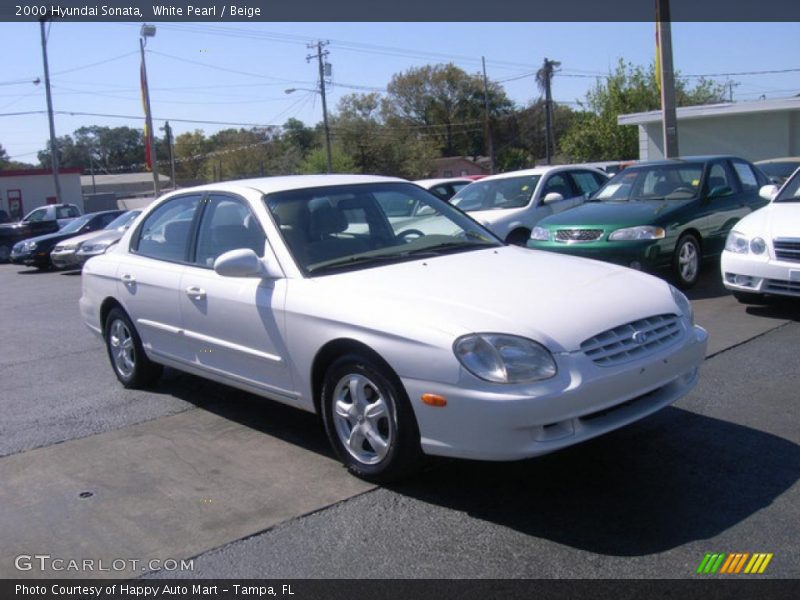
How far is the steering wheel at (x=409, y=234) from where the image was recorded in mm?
5223

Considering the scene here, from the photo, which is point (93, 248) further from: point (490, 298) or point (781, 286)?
point (490, 298)

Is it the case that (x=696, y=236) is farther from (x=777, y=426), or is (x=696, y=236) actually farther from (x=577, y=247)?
(x=777, y=426)

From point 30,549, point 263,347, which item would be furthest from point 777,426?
point 30,549

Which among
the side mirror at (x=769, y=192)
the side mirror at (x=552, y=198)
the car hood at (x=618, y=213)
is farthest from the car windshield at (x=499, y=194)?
the side mirror at (x=769, y=192)

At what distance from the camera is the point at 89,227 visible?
66.3ft

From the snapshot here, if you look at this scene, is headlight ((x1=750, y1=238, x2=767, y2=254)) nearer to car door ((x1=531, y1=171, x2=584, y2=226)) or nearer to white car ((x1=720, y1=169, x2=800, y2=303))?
white car ((x1=720, y1=169, x2=800, y2=303))

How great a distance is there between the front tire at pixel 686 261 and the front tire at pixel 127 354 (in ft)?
19.7

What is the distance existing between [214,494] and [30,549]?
0.91 metres

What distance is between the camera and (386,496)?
413 centimetres

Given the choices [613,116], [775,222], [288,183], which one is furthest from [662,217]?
[613,116]

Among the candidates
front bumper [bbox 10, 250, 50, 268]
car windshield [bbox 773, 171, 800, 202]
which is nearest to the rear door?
car windshield [bbox 773, 171, 800, 202]

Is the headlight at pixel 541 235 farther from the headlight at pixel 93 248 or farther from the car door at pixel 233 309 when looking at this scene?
the headlight at pixel 93 248

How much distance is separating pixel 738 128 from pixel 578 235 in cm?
2069

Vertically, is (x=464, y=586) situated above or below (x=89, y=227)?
below
